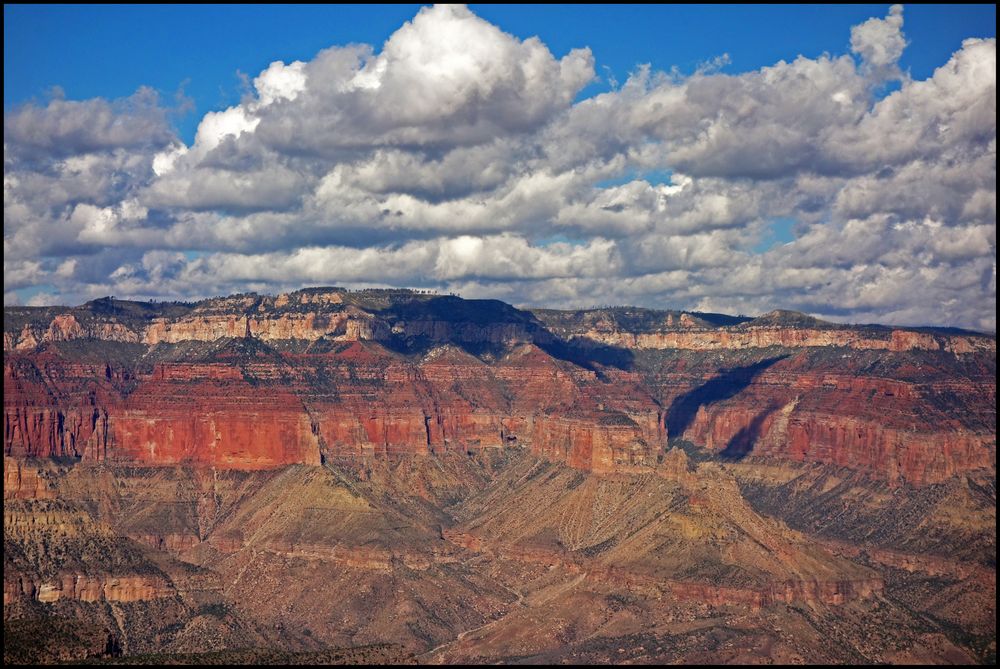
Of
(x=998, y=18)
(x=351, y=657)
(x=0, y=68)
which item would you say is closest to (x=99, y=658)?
(x=351, y=657)

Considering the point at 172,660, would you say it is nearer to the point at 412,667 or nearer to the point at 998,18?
the point at 412,667

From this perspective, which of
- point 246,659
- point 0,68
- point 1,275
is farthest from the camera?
point 246,659

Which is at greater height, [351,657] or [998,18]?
[998,18]

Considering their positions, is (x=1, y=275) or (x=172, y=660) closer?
(x=1, y=275)

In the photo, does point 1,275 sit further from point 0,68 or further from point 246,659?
point 246,659

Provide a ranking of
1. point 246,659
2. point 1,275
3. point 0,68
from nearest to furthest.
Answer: point 0,68 < point 1,275 < point 246,659

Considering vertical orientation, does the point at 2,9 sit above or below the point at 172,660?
above

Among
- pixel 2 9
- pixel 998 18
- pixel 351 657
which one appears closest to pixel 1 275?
pixel 2 9

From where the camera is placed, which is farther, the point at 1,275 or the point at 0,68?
the point at 1,275

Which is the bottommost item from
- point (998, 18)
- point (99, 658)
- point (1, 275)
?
point (99, 658)

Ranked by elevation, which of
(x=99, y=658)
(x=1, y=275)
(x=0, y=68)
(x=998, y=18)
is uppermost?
(x=998, y=18)
